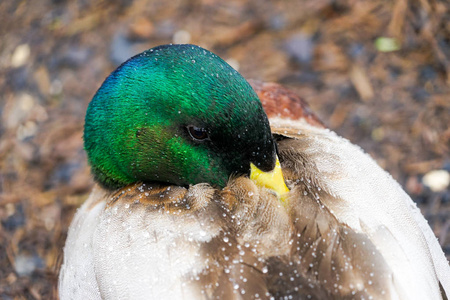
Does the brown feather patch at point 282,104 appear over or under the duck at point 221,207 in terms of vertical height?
under

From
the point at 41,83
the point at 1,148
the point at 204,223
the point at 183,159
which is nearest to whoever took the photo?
the point at 204,223

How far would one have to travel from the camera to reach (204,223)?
1742 millimetres

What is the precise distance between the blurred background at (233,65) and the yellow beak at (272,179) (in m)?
1.65

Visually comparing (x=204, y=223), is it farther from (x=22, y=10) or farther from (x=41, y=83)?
(x=22, y=10)

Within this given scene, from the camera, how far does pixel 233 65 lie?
4074mm

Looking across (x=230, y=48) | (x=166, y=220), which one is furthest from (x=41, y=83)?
(x=166, y=220)

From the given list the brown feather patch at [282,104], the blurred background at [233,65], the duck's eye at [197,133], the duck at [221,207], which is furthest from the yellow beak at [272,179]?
the blurred background at [233,65]

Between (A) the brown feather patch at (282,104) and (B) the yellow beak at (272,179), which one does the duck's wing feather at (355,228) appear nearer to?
(B) the yellow beak at (272,179)

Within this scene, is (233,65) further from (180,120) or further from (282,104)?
(180,120)

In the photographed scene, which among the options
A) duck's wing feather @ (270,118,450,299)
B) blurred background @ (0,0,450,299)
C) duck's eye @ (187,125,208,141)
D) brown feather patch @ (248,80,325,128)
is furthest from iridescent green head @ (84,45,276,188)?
blurred background @ (0,0,450,299)

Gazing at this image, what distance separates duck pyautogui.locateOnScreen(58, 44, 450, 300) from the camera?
1.58m

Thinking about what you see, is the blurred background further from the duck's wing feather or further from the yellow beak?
the yellow beak

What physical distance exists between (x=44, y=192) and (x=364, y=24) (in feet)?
8.64

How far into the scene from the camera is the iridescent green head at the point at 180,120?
1.87 metres
